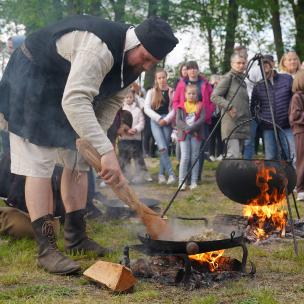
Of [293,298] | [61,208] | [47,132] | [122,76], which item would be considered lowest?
[293,298]

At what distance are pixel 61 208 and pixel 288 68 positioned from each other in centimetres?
477

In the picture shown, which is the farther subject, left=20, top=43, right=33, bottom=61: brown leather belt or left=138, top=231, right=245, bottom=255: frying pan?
left=20, top=43, right=33, bottom=61: brown leather belt

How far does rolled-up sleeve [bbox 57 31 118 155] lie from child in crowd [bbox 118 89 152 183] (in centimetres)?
578

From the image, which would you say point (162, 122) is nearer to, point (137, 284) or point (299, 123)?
point (299, 123)

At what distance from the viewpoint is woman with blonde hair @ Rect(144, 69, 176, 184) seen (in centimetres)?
909

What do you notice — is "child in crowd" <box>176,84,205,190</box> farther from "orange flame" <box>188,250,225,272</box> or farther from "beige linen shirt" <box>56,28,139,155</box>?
Answer: "beige linen shirt" <box>56,28,139,155</box>

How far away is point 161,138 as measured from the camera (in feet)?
30.0

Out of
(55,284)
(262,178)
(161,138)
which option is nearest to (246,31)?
(161,138)

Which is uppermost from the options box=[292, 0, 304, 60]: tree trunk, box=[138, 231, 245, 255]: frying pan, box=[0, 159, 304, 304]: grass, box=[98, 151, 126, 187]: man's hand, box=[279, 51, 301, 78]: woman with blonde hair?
box=[292, 0, 304, 60]: tree trunk

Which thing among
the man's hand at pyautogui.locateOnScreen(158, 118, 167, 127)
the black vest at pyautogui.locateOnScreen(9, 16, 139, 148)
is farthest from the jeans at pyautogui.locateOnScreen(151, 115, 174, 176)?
the black vest at pyautogui.locateOnScreen(9, 16, 139, 148)

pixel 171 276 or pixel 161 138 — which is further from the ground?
pixel 161 138

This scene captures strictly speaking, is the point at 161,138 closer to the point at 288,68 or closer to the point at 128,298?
the point at 288,68

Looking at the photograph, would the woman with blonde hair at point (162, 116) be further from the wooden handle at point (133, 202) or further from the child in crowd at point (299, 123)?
the wooden handle at point (133, 202)

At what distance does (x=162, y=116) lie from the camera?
30.7 feet
